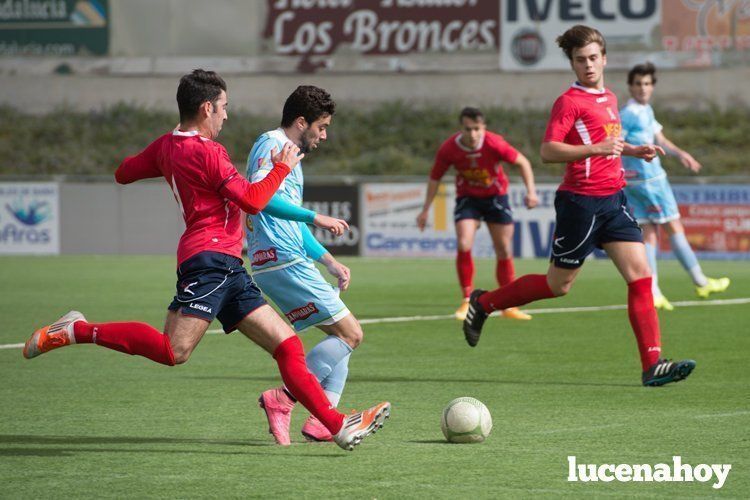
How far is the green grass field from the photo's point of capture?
6.16m

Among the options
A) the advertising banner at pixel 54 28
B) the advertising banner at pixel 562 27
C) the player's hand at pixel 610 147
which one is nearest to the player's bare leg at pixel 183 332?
the player's hand at pixel 610 147

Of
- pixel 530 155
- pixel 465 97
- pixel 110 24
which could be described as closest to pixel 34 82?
pixel 110 24

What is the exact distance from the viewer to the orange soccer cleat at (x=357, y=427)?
6.71 meters

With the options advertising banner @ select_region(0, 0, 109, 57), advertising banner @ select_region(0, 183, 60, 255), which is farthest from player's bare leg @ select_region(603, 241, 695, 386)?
advertising banner @ select_region(0, 0, 109, 57)

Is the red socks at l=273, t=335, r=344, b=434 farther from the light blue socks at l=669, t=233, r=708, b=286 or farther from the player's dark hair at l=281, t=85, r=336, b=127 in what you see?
the light blue socks at l=669, t=233, r=708, b=286

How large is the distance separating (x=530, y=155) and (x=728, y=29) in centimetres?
651

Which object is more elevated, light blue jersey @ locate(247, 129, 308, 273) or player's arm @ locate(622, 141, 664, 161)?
player's arm @ locate(622, 141, 664, 161)

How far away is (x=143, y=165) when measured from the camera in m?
7.04

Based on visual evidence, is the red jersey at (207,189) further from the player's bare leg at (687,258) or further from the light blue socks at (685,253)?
the light blue socks at (685,253)

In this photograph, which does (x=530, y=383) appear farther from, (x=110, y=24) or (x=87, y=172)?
(x=110, y=24)

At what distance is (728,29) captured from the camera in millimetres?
36562

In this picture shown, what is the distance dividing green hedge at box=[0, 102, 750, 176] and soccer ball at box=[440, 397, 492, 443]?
26.3 meters

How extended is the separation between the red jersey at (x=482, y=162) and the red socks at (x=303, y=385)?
25.3 feet

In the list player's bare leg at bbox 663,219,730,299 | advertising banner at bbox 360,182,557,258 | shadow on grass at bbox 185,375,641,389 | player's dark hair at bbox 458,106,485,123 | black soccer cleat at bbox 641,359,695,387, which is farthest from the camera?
advertising banner at bbox 360,182,557,258
